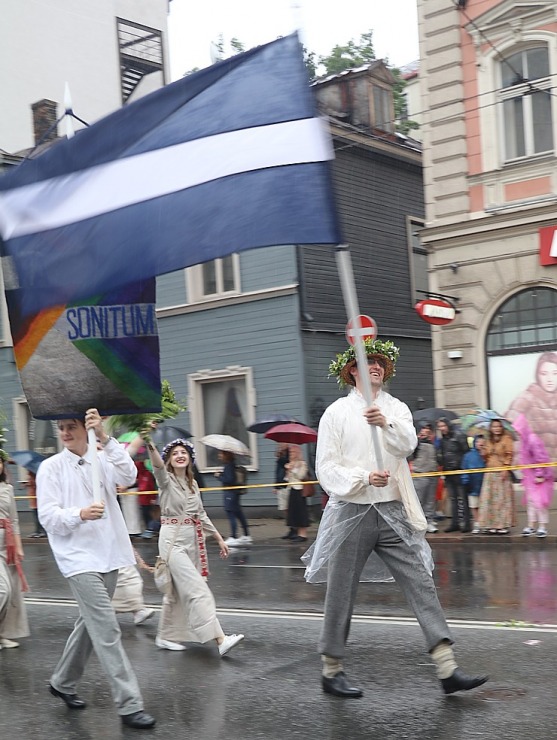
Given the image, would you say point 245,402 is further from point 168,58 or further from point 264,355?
point 168,58

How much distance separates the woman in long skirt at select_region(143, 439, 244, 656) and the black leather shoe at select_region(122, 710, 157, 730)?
184 centimetres

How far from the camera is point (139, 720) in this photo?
19.0 ft

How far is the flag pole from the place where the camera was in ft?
16.9

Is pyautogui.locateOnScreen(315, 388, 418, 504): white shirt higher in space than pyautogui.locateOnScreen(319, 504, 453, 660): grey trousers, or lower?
higher

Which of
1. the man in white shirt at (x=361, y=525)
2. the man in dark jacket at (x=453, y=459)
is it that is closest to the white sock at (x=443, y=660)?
the man in white shirt at (x=361, y=525)

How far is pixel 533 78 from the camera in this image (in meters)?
18.5

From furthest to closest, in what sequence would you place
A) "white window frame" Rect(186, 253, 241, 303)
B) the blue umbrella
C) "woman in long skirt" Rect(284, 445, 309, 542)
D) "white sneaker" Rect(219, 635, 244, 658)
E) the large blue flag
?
"white window frame" Rect(186, 253, 241, 303) → the blue umbrella → "woman in long skirt" Rect(284, 445, 309, 542) → "white sneaker" Rect(219, 635, 244, 658) → the large blue flag

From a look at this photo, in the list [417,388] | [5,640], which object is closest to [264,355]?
[417,388]

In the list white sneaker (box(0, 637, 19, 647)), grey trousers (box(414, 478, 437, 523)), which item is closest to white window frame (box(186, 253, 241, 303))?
grey trousers (box(414, 478, 437, 523))

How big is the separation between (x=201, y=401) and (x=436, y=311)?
21.5 feet

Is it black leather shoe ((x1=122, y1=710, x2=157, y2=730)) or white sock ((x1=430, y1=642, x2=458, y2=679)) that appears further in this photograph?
white sock ((x1=430, y1=642, x2=458, y2=679))

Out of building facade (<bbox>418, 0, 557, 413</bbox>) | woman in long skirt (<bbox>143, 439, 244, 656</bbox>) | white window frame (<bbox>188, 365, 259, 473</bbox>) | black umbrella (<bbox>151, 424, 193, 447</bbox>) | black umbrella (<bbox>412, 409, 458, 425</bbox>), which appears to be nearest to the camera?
woman in long skirt (<bbox>143, 439, 244, 656</bbox>)

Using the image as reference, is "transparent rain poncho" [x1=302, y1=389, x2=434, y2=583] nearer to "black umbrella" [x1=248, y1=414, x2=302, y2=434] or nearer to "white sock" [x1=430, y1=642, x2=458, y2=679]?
"white sock" [x1=430, y1=642, x2=458, y2=679]

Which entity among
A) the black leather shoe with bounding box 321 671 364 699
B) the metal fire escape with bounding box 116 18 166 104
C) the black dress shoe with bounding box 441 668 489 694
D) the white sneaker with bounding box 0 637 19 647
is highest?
the metal fire escape with bounding box 116 18 166 104
